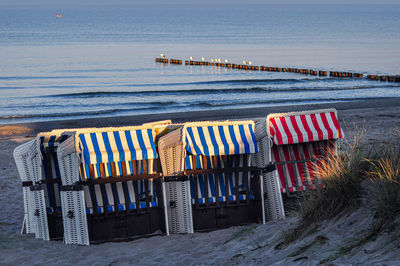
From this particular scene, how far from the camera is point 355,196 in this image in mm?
6484

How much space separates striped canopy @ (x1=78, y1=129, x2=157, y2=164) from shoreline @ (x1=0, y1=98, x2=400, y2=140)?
1347 cm

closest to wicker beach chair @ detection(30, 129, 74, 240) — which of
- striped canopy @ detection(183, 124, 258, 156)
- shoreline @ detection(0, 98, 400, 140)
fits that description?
striped canopy @ detection(183, 124, 258, 156)

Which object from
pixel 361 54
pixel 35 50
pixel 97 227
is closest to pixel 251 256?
pixel 97 227

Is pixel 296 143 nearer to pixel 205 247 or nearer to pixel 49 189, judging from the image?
pixel 205 247

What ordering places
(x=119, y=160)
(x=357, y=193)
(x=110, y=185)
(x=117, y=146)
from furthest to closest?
(x=110, y=185) < (x=117, y=146) < (x=119, y=160) < (x=357, y=193)

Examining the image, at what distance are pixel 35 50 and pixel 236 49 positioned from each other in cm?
2558

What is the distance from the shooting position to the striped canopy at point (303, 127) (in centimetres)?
870

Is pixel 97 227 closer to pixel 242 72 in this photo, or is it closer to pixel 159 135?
pixel 159 135

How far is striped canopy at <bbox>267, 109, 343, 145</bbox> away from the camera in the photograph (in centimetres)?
870

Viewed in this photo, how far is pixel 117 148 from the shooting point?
8008 millimetres

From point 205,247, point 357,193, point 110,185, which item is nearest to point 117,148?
point 110,185

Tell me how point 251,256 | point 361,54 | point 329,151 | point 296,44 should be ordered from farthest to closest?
point 296,44 < point 361,54 < point 329,151 < point 251,256

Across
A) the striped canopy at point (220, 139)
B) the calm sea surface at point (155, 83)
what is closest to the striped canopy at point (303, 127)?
the striped canopy at point (220, 139)

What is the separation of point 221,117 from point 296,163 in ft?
50.9
